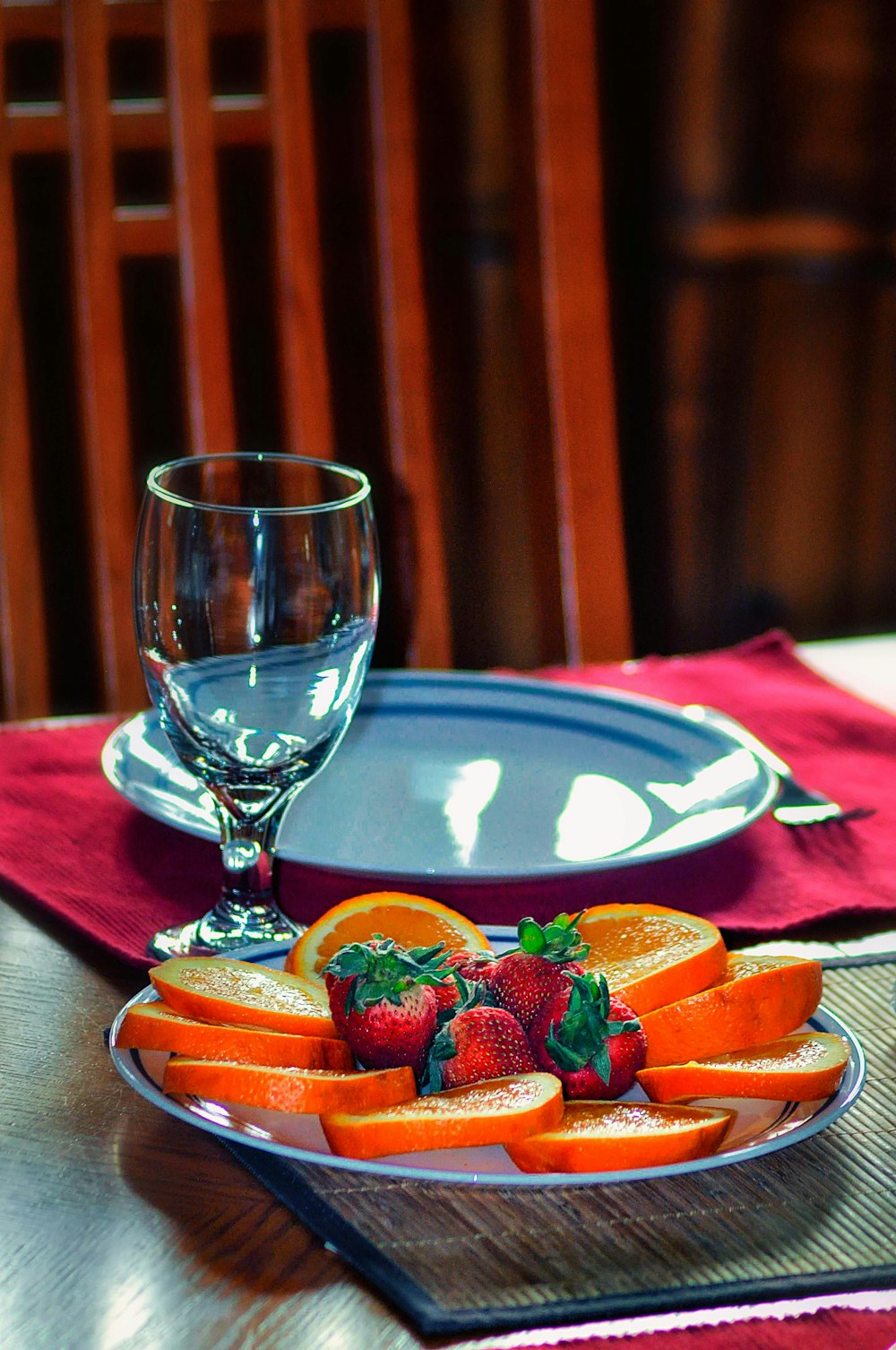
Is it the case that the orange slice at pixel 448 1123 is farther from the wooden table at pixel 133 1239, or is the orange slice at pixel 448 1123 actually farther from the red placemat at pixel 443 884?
the red placemat at pixel 443 884

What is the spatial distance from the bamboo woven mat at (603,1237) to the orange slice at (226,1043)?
27 mm

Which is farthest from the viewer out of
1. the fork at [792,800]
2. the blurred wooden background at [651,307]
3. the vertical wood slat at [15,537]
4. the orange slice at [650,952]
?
the blurred wooden background at [651,307]

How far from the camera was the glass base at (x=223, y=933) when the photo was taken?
0.53 meters

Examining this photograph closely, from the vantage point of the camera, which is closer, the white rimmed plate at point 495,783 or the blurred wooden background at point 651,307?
the white rimmed plate at point 495,783

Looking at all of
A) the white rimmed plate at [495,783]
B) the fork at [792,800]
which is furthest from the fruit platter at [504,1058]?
the fork at [792,800]

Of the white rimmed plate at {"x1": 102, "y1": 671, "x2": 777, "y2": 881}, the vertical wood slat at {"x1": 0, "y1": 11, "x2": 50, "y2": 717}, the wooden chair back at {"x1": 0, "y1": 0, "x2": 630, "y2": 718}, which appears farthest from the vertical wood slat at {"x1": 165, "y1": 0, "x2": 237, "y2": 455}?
the white rimmed plate at {"x1": 102, "y1": 671, "x2": 777, "y2": 881}

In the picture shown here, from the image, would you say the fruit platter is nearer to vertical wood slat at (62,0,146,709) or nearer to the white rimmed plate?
the white rimmed plate

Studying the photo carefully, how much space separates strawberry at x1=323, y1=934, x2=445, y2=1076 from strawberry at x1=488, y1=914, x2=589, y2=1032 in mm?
19

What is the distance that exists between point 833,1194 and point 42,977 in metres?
0.28

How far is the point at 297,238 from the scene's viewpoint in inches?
41.9

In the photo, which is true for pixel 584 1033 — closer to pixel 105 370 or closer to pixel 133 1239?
pixel 133 1239

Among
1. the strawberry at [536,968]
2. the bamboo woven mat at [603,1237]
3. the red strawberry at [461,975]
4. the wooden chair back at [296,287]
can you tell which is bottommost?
the bamboo woven mat at [603,1237]

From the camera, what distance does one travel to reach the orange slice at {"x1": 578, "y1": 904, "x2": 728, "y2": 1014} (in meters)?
0.44

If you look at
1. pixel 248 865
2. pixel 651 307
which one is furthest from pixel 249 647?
pixel 651 307
